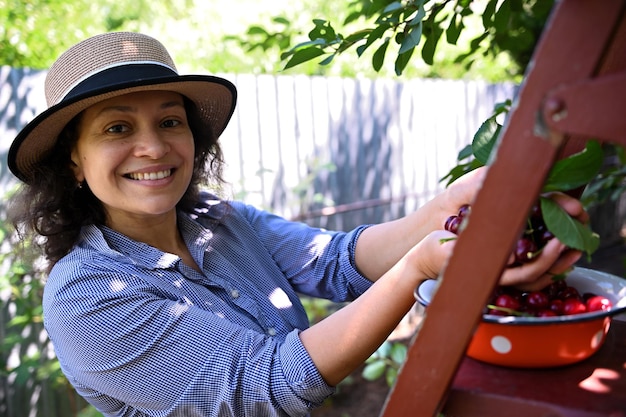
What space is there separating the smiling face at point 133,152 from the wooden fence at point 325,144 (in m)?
2.03

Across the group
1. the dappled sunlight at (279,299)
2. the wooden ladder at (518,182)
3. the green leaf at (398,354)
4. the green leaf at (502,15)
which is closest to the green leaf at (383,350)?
the green leaf at (398,354)

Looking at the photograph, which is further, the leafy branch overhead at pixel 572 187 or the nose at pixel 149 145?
the nose at pixel 149 145

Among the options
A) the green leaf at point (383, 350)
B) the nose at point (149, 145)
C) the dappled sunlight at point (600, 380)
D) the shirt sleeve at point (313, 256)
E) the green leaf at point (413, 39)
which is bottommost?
the green leaf at point (383, 350)

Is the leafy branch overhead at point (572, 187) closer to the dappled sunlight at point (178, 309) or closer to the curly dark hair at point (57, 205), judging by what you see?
the dappled sunlight at point (178, 309)

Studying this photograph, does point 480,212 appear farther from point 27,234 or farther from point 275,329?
point 27,234

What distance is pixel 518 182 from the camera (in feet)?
2.38

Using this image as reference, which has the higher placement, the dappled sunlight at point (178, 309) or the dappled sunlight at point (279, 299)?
the dappled sunlight at point (178, 309)

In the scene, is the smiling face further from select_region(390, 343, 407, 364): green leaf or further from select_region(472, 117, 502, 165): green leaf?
select_region(390, 343, 407, 364): green leaf

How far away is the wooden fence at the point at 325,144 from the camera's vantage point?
355 cm

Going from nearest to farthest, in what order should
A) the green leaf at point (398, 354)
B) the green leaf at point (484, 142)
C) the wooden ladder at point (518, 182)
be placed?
the wooden ladder at point (518, 182) → the green leaf at point (484, 142) → the green leaf at point (398, 354)

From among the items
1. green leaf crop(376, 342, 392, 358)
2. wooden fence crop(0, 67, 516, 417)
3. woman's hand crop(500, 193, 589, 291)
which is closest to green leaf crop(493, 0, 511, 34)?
woman's hand crop(500, 193, 589, 291)

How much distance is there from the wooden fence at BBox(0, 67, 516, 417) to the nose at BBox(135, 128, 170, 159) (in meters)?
2.11

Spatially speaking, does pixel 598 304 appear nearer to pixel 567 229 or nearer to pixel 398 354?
pixel 567 229

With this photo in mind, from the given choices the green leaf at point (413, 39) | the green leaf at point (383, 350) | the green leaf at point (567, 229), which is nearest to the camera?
the green leaf at point (567, 229)
